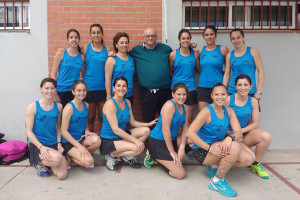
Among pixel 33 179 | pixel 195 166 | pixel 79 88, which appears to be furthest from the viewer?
pixel 195 166

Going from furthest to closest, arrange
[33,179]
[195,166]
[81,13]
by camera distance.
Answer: [81,13]
[195,166]
[33,179]

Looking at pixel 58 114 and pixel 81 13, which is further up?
pixel 81 13

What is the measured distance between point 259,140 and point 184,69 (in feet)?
4.49

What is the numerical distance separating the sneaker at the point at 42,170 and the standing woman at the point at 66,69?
92cm

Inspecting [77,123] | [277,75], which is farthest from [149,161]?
[277,75]

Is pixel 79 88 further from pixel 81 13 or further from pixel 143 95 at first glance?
pixel 81 13

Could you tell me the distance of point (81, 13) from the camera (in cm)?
418

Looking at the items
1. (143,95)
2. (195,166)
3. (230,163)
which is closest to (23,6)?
(143,95)

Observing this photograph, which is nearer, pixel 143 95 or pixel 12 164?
pixel 12 164

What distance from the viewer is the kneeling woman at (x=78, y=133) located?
3.23 m


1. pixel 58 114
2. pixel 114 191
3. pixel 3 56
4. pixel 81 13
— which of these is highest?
pixel 81 13

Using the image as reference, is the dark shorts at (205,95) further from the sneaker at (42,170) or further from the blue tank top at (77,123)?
the sneaker at (42,170)

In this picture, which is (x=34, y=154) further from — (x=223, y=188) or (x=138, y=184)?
(x=223, y=188)

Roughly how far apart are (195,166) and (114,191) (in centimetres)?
124
